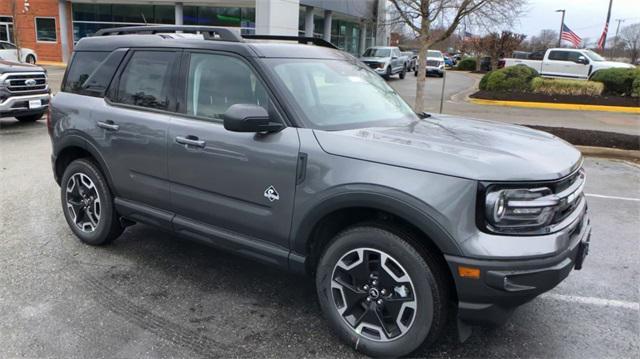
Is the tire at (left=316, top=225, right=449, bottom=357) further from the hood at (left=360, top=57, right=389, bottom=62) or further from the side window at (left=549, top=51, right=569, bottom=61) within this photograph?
the side window at (left=549, top=51, right=569, bottom=61)

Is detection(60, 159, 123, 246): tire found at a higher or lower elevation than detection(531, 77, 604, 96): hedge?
lower

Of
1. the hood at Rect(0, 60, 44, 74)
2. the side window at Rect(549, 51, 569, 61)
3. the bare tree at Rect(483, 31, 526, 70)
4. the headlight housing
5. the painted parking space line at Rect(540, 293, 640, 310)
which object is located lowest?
the painted parking space line at Rect(540, 293, 640, 310)

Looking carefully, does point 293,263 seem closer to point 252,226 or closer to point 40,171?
point 252,226

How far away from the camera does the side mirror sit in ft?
10.1

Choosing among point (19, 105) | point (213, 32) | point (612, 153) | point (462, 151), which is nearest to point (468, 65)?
point (612, 153)

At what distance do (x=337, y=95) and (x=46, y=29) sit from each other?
1414 inches

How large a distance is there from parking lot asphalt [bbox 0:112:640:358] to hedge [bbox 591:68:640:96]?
49.1 feet

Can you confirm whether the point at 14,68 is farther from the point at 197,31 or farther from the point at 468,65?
the point at 468,65

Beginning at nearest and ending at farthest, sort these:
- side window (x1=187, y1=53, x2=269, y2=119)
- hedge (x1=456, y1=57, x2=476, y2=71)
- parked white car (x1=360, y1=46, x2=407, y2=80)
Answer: side window (x1=187, y1=53, x2=269, y2=119)
parked white car (x1=360, y1=46, x2=407, y2=80)
hedge (x1=456, y1=57, x2=476, y2=71)

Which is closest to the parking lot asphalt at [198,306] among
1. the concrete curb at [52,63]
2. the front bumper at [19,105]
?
the front bumper at [19,105]

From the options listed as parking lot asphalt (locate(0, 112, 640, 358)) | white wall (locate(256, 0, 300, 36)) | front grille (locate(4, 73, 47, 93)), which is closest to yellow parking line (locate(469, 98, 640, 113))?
parking lot asphalt (locate(0, 112, 640, 358))

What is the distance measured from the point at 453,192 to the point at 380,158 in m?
0.45

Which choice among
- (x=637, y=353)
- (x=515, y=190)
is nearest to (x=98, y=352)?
(x=515, y=190)

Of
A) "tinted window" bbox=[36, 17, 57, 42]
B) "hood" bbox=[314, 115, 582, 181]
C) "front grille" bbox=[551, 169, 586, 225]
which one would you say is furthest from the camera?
"tinted window" bbox=[36, 17, 57, 42]
